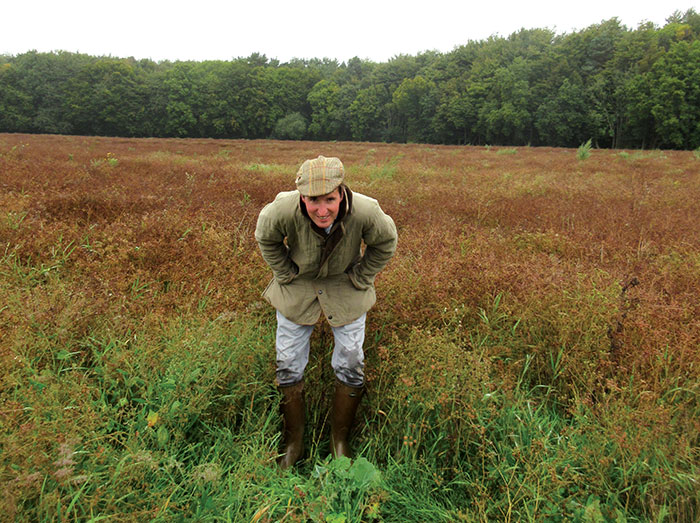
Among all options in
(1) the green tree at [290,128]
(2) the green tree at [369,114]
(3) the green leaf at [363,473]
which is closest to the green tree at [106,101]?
(1) the green tree at [290,128]

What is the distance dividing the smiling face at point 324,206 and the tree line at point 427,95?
45.1 m

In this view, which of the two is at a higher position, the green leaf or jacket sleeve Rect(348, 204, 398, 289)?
jacket sleeve Rect(348, 204, 398, 289)

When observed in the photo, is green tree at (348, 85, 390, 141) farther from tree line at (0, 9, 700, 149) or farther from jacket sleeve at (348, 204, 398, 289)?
jacket sleeve at (348, 204, 398, 289)

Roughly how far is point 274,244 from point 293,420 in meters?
1.09

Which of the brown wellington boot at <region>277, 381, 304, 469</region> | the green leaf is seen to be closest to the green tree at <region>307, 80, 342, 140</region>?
the brown wellington boot at <region>277, 381, 304, 469</region>

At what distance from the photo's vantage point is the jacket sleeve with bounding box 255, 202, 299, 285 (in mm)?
1966

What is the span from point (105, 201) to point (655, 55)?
2344 inches

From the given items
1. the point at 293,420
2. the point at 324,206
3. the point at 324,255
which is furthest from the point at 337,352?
the point at 324,206

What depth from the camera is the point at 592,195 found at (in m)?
7.27

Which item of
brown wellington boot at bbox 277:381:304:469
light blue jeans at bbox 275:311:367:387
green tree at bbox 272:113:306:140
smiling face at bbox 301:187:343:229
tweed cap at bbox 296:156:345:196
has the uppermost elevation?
green tree at bbox 272:113:306:140

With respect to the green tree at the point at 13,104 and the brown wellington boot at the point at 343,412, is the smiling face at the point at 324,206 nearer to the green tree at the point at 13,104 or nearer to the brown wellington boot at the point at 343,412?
the brown wellington boot at the point at 343,412

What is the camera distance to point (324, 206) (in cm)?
176

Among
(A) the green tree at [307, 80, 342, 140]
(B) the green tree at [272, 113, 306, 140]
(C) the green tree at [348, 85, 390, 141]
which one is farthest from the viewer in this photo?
(A) the green tree at [307, 80, 342, 140]

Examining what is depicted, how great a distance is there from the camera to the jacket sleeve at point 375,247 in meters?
2.02
